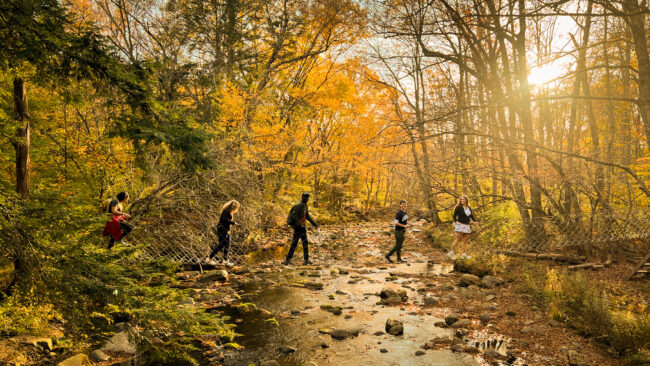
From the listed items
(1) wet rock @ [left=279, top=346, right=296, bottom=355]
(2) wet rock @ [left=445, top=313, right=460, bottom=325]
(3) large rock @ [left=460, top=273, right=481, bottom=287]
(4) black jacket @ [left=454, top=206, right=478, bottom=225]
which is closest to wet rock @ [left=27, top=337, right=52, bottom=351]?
(1) wet rock @ [left=279, top=346, right=296, bottom=355]

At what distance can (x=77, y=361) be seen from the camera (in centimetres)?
408

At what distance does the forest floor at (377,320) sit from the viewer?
170 inches

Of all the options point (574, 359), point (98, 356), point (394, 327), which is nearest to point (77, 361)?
point (98, 356)

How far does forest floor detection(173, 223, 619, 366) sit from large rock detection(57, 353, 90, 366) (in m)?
1.50

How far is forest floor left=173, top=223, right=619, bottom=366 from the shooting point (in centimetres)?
431

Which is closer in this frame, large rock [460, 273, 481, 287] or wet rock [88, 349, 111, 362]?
wet rock [88, 349, 111, 362]

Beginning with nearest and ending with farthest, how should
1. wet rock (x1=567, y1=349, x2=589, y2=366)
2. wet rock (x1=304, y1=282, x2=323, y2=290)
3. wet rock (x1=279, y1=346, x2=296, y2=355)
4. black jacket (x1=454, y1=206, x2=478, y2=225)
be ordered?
wet rock (x1=567, y1=349, x2=589, y2=366) → wet rock (x1=279, y1=346, x2=296, y2=355) → wet rock (x1=304, y1=282, x2=323, y2=290) → black jacket (x1=454, y1=206, x2=478, y2=225)

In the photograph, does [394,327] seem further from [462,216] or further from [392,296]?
[462,216]

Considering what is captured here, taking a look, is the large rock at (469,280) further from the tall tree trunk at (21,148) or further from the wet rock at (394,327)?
the tall tree trunk at (21,148)

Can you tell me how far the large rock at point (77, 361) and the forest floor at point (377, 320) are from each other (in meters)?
1.50

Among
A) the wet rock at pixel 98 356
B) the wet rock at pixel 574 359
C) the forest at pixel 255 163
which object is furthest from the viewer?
the wet rock at pixel 98 356

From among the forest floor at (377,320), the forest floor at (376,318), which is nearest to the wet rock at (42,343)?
the forest floor at (376,318)

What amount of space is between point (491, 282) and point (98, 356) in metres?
7.14

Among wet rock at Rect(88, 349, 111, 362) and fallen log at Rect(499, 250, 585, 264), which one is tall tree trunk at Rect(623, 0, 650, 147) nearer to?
fallen log at Rect(499, 250, 585, 264)
